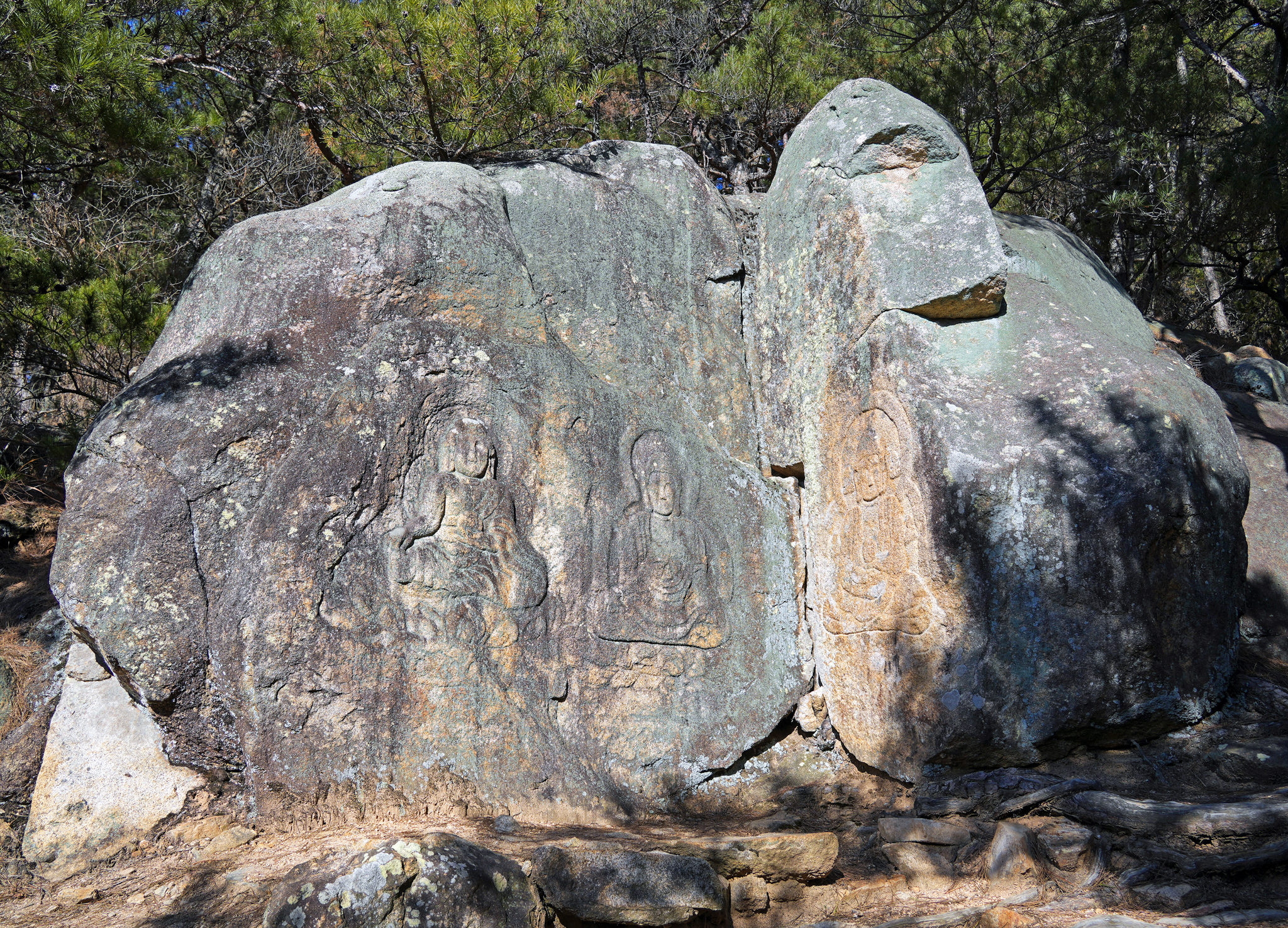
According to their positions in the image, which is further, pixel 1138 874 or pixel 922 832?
pixel 922 832

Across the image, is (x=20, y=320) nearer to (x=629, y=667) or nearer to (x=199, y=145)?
(x=199, y=145)

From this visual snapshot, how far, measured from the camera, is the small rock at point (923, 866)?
11.1 feet

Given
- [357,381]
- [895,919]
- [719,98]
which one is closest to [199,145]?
[719,98]

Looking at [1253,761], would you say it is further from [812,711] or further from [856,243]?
[856,243]

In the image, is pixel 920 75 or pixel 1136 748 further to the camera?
pixel 920 75

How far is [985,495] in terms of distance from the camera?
405 centimetres

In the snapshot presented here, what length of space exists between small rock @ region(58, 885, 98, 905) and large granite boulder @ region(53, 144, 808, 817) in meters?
0.64

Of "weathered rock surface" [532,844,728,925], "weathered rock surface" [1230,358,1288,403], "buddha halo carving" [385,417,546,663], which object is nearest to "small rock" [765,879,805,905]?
"weathered rock surface" [532,844,728,925]

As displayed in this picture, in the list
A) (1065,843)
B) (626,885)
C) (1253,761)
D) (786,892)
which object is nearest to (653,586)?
(786,892)

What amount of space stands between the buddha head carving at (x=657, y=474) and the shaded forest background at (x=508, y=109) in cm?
316

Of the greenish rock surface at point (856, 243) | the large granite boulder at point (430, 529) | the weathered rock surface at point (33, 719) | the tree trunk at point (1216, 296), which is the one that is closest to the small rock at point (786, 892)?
the large granite boulder at point (430, 529)

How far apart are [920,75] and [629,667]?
649cm

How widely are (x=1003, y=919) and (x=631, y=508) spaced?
248 cm

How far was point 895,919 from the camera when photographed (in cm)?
307
